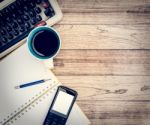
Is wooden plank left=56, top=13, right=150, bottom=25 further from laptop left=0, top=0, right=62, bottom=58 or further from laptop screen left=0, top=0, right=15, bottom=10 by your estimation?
laptop screen left=0, top=0, right=15, bottom=10

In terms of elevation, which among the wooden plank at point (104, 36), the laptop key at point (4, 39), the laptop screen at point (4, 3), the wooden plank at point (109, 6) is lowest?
the laptop key at point (4, 39)

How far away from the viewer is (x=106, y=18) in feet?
4.38

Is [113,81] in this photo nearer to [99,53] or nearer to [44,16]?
[99,53]

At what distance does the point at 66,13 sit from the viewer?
1.32 meters

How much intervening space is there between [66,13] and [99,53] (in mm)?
176

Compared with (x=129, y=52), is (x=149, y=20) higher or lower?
higher

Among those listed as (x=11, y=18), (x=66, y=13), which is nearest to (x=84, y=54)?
(x=66, y=13)

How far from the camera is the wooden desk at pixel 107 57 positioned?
1.33 m

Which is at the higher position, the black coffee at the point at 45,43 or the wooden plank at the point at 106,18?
the wooden plank at the point at 106,18

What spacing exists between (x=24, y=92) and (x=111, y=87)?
0.30m

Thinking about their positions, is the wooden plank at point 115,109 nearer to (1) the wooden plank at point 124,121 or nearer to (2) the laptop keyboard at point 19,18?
(1) the wooden plank at point 124,121

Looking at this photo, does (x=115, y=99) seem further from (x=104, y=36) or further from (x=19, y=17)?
(x=19, y=17)

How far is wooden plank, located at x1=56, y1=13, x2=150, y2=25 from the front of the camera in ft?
4.36

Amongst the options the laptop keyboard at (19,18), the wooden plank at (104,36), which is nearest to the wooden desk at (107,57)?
the wooden plank at (104,36)
